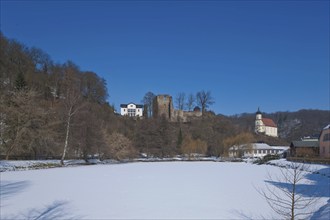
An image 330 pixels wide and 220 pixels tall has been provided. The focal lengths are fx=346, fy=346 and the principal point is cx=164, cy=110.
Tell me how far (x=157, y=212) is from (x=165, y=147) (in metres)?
61.8

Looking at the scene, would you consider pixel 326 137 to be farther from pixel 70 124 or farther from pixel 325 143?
pixel 70 124

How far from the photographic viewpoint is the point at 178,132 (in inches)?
3319

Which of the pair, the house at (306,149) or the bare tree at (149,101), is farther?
the bare tree at (149,101)

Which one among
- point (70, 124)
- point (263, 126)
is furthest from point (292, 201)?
point (263, 126)

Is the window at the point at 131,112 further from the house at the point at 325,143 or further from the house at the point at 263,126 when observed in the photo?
the house at the point at 325,143

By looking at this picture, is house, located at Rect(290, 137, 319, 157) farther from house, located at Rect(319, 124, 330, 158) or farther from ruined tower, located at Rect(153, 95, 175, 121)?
ruined tower, located at Rect(153, 95, 175, 121)

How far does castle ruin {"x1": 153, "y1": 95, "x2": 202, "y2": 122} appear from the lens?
314 ft

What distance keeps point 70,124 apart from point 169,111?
5698 centimetres

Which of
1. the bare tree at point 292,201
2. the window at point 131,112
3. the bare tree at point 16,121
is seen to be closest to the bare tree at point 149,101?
the window at point 131,112

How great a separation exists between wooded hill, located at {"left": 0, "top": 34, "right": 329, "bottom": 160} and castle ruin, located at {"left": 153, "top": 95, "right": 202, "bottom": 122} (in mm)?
3588

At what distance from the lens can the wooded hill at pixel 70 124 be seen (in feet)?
111

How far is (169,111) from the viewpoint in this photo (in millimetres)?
96875

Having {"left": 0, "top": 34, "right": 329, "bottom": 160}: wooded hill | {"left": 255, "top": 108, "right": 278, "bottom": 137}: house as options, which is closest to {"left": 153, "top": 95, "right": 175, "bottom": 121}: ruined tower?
{"left": 0, "top": 34, "right": 329, "bottom": 160}: wooded hill

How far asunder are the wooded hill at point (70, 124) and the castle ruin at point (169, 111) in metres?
A: 3.59
